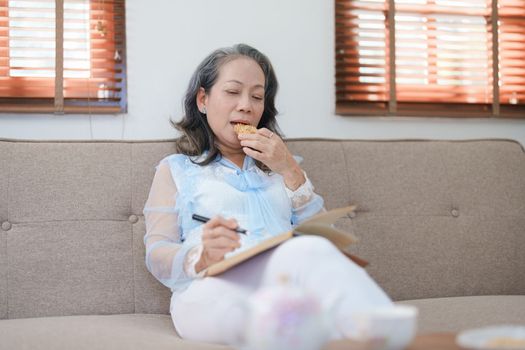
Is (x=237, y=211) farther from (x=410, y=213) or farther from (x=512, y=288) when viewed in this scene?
(x=512, y=288)

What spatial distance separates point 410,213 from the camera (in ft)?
7.06

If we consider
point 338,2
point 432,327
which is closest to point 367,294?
point 432,327

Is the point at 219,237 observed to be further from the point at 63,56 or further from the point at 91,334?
the point at 63,56

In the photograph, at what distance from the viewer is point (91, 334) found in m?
1.52

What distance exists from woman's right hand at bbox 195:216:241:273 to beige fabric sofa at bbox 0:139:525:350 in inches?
10.0

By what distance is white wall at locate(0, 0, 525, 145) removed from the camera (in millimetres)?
2430

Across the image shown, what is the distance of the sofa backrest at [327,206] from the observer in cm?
189

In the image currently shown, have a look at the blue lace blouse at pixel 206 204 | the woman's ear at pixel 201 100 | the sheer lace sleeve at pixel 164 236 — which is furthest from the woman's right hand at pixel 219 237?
the woman's ear at pixel 201 100

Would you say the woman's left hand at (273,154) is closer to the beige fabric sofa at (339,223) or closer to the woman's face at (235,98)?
the woman's face at (235,98)

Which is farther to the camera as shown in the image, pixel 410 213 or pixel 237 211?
pixel 410 213

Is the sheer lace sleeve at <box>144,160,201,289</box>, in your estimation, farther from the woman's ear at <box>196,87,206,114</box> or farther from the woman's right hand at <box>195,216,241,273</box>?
the woman's ear at <box>196,87,206,114</box>

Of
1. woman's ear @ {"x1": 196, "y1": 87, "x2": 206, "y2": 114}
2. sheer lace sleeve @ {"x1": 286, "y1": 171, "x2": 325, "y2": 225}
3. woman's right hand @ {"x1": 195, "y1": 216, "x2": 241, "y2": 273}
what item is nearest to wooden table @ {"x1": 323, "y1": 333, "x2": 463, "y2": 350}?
woman's right hand @ {"x1": 195, "y1": 216, "x2": 241, "y2": 273}

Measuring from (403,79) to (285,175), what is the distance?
1052 millimetres

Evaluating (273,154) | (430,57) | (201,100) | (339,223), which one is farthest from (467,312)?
(430,57)
